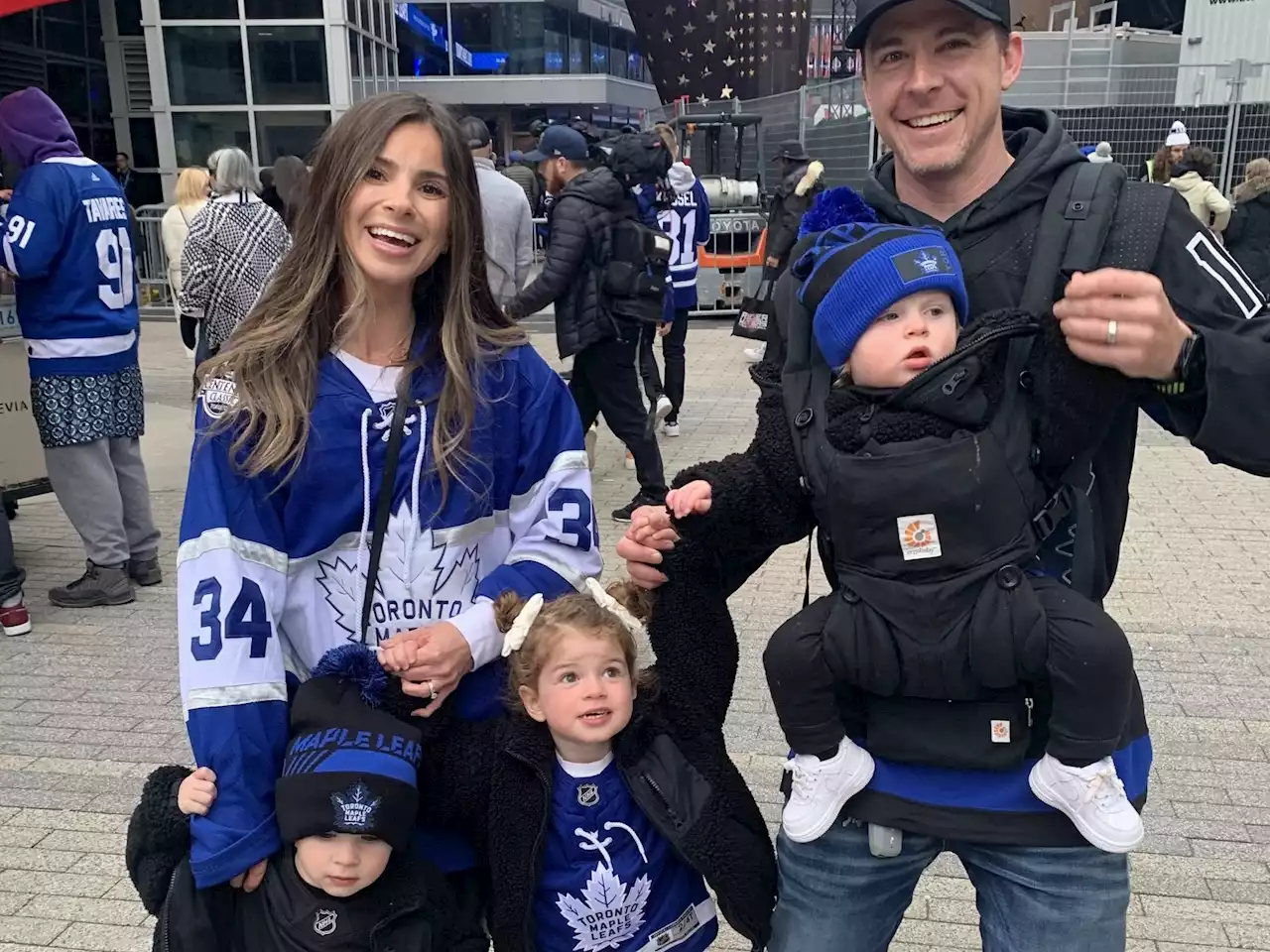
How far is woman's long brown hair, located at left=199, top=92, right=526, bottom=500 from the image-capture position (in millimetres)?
1907

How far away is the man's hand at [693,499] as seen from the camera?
188cm

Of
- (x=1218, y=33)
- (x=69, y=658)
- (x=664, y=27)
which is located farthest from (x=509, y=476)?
(x=664, y=27)

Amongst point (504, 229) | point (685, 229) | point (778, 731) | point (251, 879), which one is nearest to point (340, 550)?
point (251, 879)

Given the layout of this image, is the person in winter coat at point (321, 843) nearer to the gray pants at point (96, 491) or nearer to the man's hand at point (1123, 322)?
the man's hand at point (1123, 322)

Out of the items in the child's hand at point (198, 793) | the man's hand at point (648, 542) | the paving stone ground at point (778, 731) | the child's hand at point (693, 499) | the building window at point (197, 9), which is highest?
the building window at point (197, 9)

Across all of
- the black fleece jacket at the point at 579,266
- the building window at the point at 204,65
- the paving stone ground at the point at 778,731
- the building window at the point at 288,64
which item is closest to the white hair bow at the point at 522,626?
the paving stone ground at the point at 778,731

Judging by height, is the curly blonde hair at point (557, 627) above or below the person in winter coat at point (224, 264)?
below

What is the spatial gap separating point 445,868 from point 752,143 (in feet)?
59.2

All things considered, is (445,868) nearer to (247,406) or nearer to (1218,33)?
(247,406)

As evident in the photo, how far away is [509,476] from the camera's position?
2.12 meters

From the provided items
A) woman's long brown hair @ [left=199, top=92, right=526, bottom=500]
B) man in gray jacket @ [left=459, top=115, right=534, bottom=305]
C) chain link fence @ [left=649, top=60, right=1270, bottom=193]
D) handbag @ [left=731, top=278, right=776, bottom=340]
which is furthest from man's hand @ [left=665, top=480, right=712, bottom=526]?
chain link fence @ [left=649, top=60, right=1270, bottom=193]

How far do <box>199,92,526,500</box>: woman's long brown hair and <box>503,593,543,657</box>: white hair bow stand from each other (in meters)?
0.25

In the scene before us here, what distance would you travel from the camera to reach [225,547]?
72.9 inches

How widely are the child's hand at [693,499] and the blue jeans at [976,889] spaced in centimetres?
56
